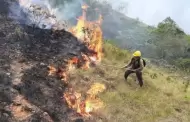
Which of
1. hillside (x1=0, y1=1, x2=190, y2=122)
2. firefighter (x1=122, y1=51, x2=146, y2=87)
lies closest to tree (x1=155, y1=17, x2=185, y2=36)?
hillside (x1=0, y1=1, x2=190, y2=122)

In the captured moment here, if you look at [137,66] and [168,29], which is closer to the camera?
[137,66]

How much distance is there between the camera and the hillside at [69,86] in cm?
1169

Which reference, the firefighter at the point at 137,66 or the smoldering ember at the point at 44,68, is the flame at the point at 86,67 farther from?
the firefighter at the point at 137,66

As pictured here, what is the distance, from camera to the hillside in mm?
11694

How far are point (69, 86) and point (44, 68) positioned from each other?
1.13 metres

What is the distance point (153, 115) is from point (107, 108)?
5.16ft

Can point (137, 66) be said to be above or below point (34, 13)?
below

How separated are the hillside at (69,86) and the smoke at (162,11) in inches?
3033

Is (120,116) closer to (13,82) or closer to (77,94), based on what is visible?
(77,94)

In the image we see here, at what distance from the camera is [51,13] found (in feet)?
60.6

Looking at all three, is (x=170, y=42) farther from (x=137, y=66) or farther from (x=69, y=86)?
(x=69, y=86)

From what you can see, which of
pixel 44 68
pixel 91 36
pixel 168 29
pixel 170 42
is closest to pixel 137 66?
pixel 91 36

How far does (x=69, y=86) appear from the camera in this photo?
13578 mm

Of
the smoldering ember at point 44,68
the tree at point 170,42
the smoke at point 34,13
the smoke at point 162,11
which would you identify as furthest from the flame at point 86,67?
the smoke at point 162,11
